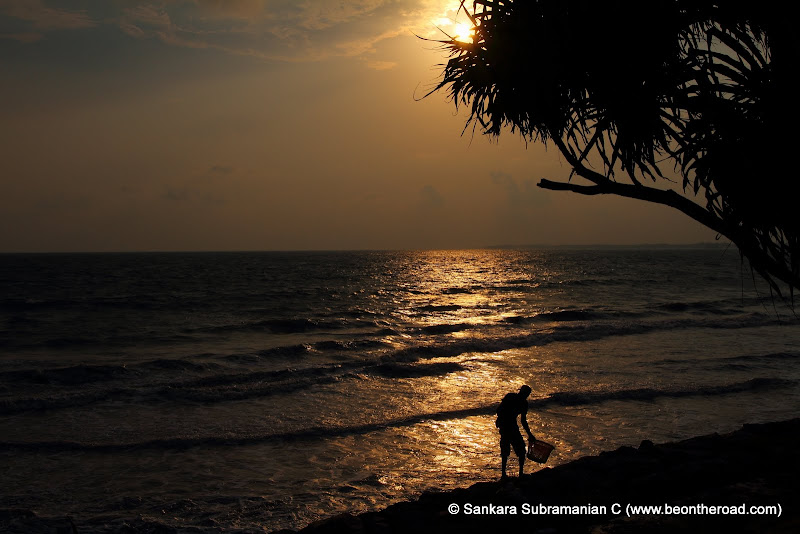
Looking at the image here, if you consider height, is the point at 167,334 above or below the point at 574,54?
below

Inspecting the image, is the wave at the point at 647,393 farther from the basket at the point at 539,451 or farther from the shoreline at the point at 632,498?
the basket at the point at 539,451

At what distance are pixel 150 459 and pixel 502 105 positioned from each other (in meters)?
9.30

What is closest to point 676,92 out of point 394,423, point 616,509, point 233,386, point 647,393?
point 616,509

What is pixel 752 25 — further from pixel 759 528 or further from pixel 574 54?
pixel 759 528

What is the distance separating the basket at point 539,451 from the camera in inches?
348

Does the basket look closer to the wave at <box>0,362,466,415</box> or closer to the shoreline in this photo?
the shoreline

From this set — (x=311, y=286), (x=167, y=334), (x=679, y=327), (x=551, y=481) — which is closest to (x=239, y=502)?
(x=551, y=481)

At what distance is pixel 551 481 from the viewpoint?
810 centimetres

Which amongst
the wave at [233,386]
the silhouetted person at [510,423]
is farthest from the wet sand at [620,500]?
the wave at [233,386]

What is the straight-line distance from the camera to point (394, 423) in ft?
44.2

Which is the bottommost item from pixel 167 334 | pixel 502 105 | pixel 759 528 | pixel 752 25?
pixel 167 334

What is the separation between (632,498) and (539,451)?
1882mm

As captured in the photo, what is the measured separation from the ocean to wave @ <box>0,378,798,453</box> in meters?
0.07

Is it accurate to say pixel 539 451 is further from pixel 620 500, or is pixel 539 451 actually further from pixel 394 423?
pixel 394 423
